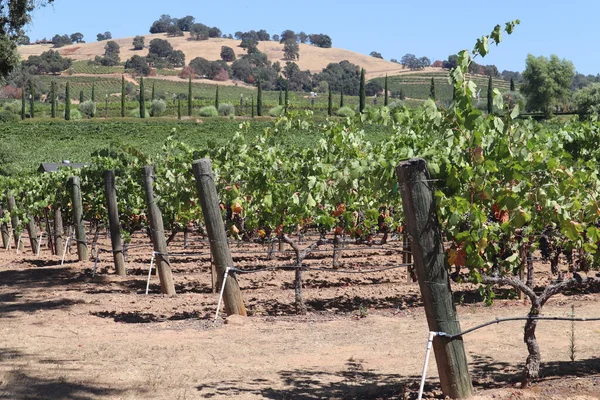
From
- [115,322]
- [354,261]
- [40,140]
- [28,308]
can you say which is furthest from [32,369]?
[40,140]

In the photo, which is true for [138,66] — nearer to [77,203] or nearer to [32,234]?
[32,234]

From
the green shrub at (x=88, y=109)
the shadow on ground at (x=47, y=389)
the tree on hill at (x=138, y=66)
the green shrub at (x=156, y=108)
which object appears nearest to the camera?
the shadow on ground at (x=47, y=389)

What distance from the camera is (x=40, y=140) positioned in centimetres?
6588

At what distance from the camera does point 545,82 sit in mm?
86188

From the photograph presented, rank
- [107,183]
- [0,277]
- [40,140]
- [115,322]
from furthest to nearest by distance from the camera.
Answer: [40,140] < [0,277] < [107,183] < [115,322]

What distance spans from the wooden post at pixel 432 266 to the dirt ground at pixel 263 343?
0.88 ft

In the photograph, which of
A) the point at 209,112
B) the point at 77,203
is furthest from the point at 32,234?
the point at 209,112

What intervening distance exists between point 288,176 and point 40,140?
60.4 metres

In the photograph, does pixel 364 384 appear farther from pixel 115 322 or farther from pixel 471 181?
pixel 115 322

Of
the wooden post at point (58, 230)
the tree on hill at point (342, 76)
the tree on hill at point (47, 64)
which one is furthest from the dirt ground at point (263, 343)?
the tree on hill at point (342, 76)

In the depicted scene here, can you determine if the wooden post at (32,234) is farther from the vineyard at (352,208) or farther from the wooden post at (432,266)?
the wooden post at (432,266)

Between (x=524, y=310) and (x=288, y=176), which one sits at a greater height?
(x=288, y=176)

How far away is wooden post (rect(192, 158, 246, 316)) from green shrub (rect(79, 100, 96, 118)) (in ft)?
288

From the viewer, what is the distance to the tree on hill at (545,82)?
86.5m
